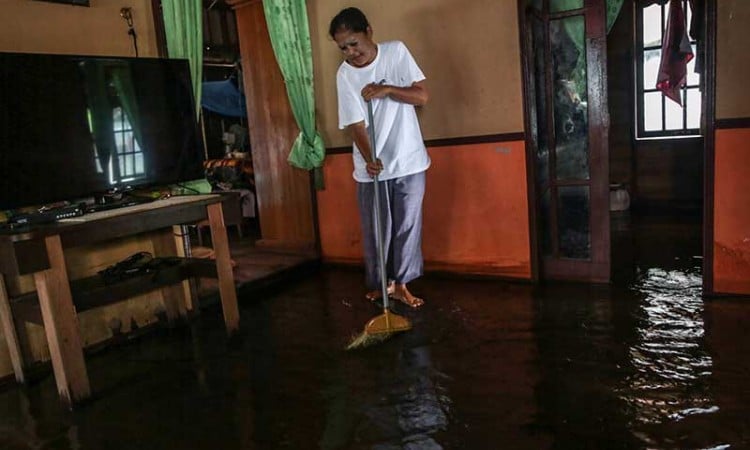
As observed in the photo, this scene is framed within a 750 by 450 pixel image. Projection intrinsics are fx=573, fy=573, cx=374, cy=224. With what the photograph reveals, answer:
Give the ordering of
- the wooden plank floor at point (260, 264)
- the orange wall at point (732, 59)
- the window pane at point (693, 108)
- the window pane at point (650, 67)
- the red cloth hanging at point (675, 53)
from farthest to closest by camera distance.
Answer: the window pane at point (650, 67) → the window pane at point (693, 108) → the red cloth hanging at point (675, 53) → the wooden plank floor at point (260, 264) → the orange wall at point (732, 59)

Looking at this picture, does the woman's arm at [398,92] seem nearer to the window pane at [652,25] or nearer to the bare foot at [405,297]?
the bare foot at [405,297]

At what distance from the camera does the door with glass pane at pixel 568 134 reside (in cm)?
331

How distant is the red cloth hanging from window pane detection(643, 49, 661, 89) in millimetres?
955

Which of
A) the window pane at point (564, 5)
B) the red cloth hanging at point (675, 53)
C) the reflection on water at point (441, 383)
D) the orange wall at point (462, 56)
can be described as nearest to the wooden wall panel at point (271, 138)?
the orange wall at point (462, 56)

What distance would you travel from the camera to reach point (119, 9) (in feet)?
10.3

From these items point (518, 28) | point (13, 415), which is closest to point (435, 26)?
point (518, 28)

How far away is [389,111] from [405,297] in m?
1.07

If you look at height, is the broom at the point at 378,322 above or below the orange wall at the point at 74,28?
below

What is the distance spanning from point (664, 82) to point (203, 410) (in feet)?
15.2

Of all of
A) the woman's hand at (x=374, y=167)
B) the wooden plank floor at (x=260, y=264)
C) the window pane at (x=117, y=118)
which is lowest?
the wooden plank floor at (x=260, y=264)

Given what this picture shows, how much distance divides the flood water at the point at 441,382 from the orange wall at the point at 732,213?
132mm

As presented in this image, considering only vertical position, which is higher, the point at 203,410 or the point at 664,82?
the point at 664,82

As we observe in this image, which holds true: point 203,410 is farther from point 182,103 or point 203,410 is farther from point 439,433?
point 182,103

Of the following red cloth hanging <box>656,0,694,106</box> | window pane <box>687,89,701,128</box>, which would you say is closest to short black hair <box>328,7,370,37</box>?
red cloth hanging <box>656,0,694,106</box>
